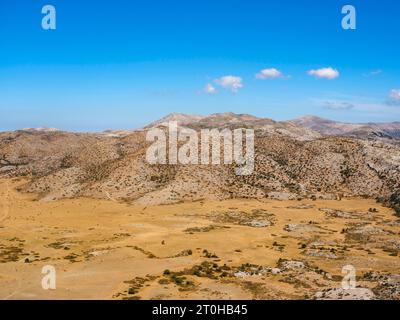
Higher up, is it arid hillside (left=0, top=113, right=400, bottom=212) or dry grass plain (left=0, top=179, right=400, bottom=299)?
arid hillside (left=0, top=113, right=400, bottom=212)

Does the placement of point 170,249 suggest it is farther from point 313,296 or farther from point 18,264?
point 313,296

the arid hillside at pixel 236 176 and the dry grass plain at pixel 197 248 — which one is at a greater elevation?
the arid hillside at pixel 236 176

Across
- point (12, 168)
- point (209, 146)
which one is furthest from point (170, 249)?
point (12, 168)

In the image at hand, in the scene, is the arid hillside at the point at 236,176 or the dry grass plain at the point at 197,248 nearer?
the dry grass plain at the point at 197,248

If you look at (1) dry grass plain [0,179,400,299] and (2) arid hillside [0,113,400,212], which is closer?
(1) dry grass plain [0,179,400,299]

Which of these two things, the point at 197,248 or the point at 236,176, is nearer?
the point at 197,248

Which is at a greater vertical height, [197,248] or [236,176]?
[236,176]

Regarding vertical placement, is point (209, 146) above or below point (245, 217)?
above
